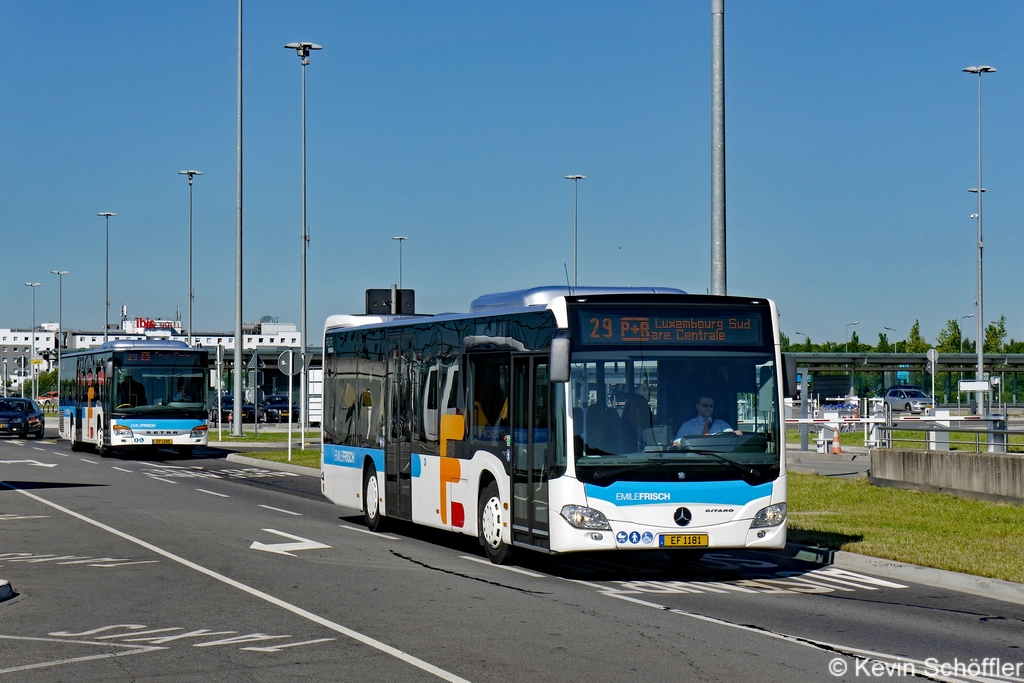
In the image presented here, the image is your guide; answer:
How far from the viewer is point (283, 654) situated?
909cm

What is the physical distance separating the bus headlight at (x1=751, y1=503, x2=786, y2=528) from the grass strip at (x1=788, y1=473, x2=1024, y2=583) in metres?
1.69

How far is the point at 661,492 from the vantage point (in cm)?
1289

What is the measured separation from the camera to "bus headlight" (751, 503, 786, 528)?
13.2 m

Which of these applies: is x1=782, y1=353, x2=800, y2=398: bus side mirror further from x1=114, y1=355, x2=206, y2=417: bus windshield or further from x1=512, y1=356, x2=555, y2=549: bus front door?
x1=114, y1=355, x2=206, y2=417: bus windshield

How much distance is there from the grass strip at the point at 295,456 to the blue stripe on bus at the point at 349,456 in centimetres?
1255

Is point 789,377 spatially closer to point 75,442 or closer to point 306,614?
point 306,614

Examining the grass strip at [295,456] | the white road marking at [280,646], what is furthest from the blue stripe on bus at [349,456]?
the grass strip at [295,456]

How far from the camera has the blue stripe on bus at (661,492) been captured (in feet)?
42.2

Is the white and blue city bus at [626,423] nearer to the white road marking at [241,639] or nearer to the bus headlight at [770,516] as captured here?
the bus headlight at [770,516]

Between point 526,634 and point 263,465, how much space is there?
1002 inches

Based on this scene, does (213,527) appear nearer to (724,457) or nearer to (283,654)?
(724,457)

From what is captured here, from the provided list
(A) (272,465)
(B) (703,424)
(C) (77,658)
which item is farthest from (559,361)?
(A) (272,465)

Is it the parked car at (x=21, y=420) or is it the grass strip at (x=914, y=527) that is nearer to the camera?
the grass strip at (x=914, y=527)

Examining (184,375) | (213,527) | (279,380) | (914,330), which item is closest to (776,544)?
(213,527)
